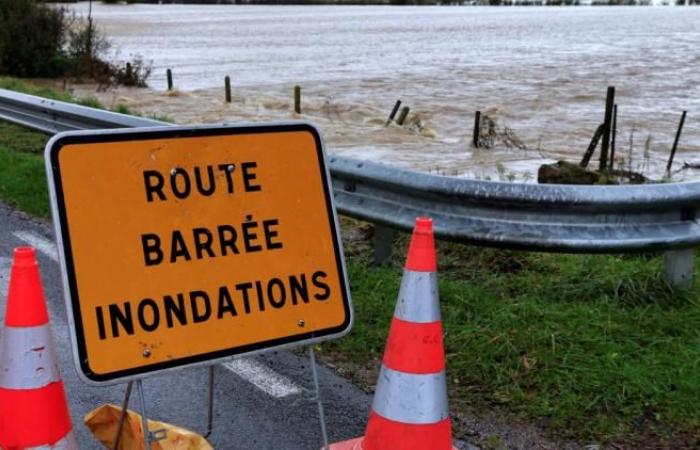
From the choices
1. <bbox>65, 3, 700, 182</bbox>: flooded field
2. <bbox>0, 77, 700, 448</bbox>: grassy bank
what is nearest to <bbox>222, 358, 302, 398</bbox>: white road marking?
<bbox>0, 77, 700, 448</bbox>: grassy bank

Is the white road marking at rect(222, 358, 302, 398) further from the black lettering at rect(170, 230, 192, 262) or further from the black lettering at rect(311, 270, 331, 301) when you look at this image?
the black lettering at rect(170, 230, 192, 262)

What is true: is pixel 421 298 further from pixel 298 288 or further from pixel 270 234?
pixel 270 234

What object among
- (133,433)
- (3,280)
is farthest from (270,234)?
(3,280)

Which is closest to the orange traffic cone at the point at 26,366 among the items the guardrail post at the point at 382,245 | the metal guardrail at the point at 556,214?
the metal guardrail at the point at 556,214

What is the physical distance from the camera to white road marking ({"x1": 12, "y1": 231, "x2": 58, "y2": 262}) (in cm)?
579

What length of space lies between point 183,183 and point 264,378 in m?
1.32

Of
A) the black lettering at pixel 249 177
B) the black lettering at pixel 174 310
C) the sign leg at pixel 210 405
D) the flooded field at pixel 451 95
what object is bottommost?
the flooded field at pixel 451 95

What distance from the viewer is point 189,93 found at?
31266 mm

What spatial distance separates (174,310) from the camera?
9.36 feet

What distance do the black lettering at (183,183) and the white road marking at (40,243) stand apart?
3006 millimetres

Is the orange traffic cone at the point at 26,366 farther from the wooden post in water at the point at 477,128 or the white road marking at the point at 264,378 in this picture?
the wooden post in water at the point at 477,128

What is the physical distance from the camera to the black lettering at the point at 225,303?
294cm

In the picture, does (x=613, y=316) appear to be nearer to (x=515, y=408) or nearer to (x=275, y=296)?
(x=515, y=408)

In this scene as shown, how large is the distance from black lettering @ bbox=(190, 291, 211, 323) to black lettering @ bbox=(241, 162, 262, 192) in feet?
1.37
